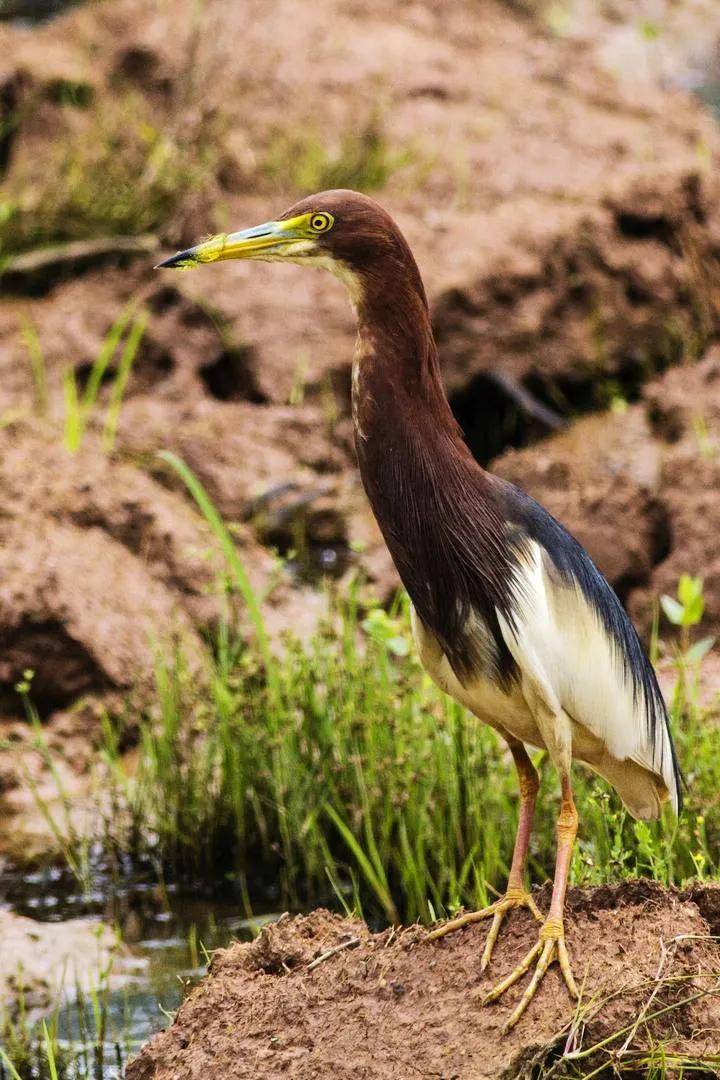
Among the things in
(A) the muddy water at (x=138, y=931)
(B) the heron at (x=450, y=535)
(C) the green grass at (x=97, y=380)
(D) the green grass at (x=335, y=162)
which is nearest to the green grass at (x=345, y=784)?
(A) the muddy water at (x=138, y=931)

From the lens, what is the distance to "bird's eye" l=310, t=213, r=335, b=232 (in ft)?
10.9

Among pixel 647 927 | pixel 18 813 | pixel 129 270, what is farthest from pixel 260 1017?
pixel 129 270

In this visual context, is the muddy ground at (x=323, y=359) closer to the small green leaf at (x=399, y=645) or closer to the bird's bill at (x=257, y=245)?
the small green leaf at (x=399, y=645)

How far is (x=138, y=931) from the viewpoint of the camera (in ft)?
16.6

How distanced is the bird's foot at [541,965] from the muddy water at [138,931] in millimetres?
1384

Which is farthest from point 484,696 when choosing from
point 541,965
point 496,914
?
point 541,965

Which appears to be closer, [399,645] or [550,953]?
[550,953]

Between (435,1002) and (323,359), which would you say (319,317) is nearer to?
(323,359)

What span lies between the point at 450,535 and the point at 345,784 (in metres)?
1.86

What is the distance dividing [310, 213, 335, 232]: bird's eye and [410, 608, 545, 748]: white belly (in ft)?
2.84

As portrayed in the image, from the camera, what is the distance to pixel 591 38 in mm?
12977

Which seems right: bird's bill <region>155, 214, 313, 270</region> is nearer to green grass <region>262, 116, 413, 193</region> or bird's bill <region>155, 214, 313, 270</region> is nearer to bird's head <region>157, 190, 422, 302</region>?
bird's head <region>157, 190, 422, 302</region>

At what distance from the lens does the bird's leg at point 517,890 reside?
3.32m

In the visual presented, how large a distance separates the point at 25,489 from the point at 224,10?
4843 millimetres
